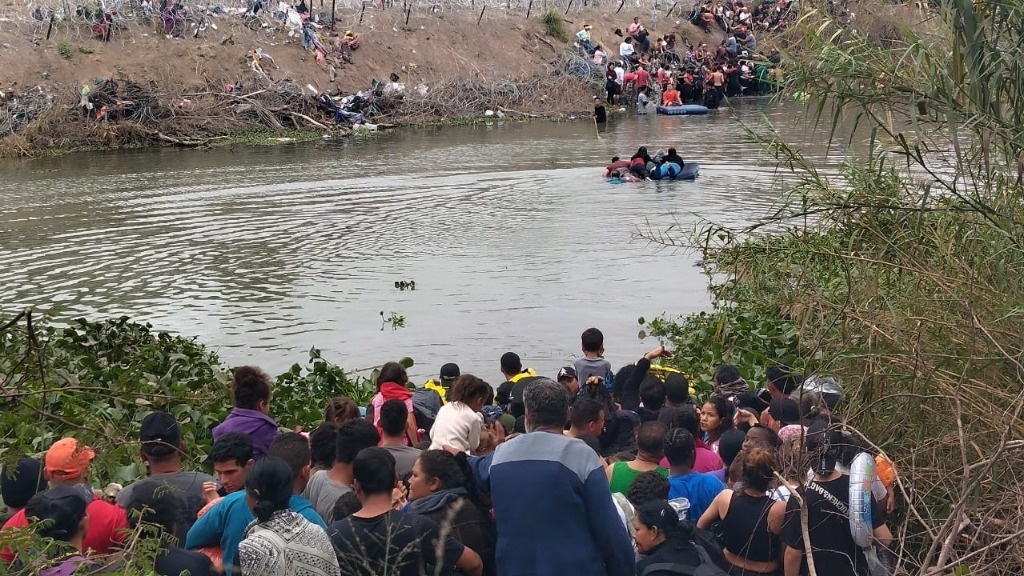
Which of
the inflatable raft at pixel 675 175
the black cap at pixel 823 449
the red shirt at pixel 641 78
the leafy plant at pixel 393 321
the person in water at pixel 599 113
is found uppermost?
the red shirt at pixel 641 78

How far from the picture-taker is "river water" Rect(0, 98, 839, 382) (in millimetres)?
14664

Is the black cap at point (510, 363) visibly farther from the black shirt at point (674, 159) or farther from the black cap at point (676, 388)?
the black shirt at point (674, 159)

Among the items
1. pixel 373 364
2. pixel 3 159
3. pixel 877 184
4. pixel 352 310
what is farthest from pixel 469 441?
pixel 3 159

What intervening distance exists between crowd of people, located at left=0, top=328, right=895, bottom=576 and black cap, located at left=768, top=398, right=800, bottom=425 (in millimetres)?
16

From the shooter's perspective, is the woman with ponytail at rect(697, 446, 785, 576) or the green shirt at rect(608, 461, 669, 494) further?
the green shirt at rect(608, 461, 669, 494)

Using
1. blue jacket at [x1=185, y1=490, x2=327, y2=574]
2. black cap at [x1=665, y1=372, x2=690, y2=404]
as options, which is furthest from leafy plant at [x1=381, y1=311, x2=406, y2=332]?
blue jacket at [x1=185, y1=490, x2=327, y2=574]

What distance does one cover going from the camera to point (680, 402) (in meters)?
8.67

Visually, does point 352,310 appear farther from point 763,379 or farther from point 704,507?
point 704,507

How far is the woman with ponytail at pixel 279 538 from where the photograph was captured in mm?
4852

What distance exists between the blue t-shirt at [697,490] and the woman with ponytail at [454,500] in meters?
1.37

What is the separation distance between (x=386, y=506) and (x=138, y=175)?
2626 cm

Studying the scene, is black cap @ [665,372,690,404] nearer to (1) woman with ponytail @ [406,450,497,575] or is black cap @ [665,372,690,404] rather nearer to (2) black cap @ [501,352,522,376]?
(2) black cap @ [501,352,522,376]

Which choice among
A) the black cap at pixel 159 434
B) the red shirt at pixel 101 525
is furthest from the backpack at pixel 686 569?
the black cap at pixel 159 434

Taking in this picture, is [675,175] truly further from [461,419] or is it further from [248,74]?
[248,74]
